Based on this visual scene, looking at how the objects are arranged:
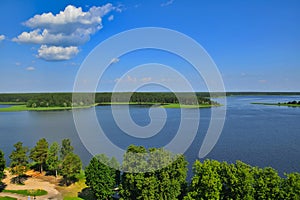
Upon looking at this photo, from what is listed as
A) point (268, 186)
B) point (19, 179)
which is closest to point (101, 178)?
point (19, 179)

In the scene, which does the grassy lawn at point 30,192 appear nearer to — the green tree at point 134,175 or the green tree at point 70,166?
the green tree at point 70,166

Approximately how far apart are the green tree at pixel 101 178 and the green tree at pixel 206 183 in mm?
6670

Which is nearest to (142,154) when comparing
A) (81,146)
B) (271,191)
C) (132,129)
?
(271,191)

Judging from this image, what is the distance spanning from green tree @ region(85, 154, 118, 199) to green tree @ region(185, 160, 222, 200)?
21.9 feet

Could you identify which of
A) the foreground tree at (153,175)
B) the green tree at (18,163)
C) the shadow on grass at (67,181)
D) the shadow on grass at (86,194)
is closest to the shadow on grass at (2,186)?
the green tree at (18,163)

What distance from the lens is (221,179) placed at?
1591 cm

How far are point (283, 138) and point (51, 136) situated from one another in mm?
37209

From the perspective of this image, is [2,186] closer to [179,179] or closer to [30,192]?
[30,192]

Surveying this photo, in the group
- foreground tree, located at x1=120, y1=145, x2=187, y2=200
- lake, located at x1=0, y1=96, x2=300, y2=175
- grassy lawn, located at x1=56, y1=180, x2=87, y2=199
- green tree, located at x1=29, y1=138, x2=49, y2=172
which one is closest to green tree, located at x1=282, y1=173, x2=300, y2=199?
foreground tree, located at x1=120, y1=145, x2=187, y2=200

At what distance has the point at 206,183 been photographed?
15227 millimetres

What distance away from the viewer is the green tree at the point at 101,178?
64.8ft

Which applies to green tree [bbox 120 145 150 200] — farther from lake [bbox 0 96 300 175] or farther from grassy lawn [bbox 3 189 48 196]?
lake [bbox 0 96 300 175]

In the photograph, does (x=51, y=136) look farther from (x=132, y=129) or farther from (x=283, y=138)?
(x=283, y=138)

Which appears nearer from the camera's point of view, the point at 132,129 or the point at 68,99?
the point at 132,129
